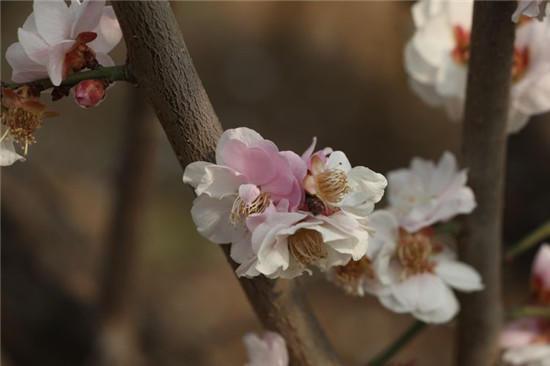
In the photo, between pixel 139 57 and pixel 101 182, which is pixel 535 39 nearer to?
pixel 139 57

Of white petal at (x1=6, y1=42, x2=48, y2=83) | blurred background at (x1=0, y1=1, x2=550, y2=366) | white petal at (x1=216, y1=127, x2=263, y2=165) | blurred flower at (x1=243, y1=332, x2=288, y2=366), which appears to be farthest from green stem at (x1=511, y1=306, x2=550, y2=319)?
white petal at (x1=6, y1=42, x2=48, y2=83)

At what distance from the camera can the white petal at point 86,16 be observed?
496mm

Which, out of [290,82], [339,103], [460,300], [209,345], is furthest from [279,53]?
[460,300]

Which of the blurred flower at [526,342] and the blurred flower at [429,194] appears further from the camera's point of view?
the blurred flower at [526,342]

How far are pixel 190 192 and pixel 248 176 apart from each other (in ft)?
4.81

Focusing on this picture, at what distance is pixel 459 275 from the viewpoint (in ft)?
2.27

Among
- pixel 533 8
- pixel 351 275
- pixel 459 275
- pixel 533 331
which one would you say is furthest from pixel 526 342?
pixel 533 8

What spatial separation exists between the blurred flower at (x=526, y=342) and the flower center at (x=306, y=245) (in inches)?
Result: 14.4

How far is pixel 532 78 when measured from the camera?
707mm

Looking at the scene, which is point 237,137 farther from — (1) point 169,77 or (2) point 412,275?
(2) point 412,275

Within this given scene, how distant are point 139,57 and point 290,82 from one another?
76.2 inches

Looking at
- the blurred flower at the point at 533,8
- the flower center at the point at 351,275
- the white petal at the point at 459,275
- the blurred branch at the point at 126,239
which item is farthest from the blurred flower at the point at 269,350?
the blurred branch at the point at 126,239

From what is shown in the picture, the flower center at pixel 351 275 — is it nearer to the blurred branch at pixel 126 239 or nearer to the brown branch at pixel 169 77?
the brown branch at pixel 169 77

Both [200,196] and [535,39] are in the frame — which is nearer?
[200,196]
